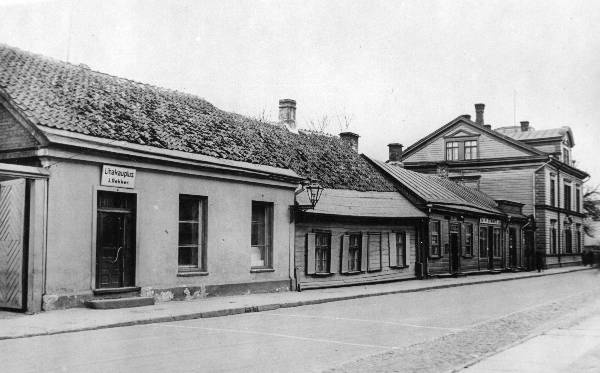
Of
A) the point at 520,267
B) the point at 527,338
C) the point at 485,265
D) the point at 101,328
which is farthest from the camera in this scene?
the point at 520,267

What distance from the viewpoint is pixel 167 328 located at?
1133 centimetres

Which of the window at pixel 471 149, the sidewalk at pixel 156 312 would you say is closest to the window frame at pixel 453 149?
the window at pixel 471 149

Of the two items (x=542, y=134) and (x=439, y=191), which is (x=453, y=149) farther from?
(x=439, y=191)

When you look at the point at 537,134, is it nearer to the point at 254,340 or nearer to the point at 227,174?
the point at 227,174

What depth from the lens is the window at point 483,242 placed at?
33906mm

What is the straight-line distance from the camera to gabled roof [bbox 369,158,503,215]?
1118 inches

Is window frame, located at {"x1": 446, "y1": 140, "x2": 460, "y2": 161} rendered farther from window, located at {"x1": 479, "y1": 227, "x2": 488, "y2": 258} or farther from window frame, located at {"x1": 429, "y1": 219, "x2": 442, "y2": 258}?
window frame, located at {"x1": 429, "y1": 219, "x2": 442, "y2": 258}

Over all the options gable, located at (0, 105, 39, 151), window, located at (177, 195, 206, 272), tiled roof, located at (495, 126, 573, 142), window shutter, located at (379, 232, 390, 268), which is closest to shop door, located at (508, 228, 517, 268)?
tiled roof, located at (495, 126, 573, 142)

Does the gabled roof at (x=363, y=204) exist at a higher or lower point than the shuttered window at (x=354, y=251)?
higher

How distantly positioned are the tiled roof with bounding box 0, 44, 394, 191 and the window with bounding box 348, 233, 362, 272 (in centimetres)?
202

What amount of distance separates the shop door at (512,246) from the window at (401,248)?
14.4 m

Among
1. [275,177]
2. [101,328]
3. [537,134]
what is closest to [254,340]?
[101,328]

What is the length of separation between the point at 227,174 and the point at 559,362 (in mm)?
10952

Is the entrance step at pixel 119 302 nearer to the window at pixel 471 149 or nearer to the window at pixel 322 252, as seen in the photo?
the window at pixel 322 252
